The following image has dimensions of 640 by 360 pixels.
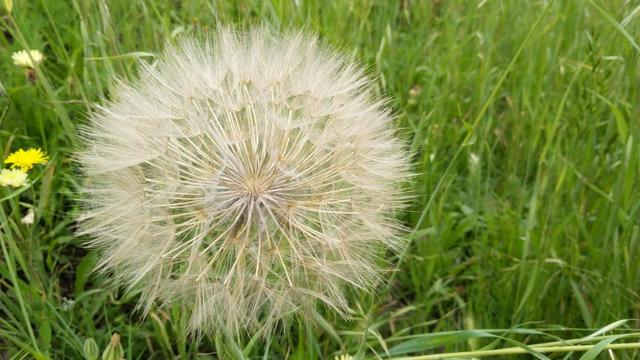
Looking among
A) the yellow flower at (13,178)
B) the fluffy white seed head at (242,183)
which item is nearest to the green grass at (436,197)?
the yellow flower at (13,178)

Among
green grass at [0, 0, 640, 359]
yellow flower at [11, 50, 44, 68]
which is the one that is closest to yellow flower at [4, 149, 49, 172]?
green grass at [0, 0, 640, 359]

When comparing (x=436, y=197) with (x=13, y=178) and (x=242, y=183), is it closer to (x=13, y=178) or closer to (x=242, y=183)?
(x=242, y=183)

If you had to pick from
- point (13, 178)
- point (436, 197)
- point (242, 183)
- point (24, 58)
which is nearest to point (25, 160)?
point (13, 178)

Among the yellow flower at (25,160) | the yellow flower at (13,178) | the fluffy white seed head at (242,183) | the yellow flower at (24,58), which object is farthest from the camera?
the yellow flower at (24,58)

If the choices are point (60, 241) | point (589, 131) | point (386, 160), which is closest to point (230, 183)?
point (386, 160)

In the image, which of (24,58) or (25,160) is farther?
(24,58)

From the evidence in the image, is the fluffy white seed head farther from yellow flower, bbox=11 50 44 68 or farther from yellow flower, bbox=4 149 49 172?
yellow flower, bbox=11 50 44 68

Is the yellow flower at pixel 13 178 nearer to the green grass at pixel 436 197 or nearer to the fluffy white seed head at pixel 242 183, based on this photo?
the green grass at pixel 436 197
